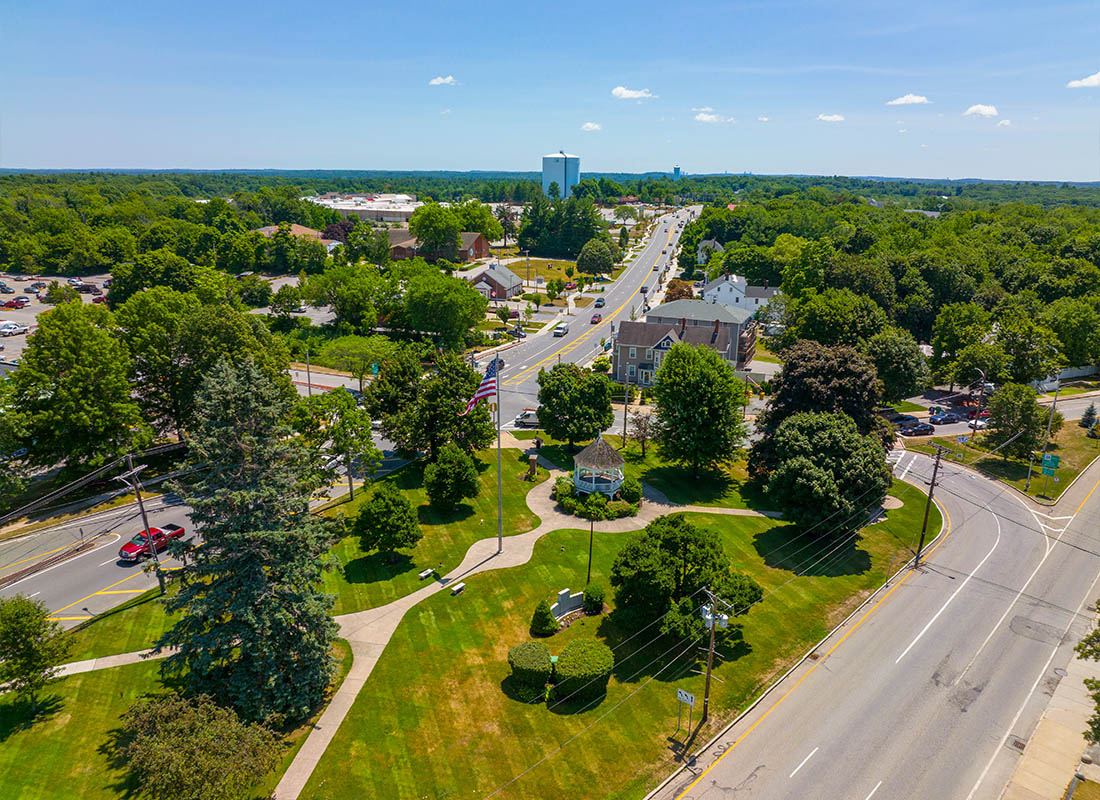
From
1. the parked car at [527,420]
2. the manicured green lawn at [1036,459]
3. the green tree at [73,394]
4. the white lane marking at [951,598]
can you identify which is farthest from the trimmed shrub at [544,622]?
the manicured green lawn at [1036,459]

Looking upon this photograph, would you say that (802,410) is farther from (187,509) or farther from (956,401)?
(187,509)

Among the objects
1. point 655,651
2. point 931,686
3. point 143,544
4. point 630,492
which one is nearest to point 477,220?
point 630,492

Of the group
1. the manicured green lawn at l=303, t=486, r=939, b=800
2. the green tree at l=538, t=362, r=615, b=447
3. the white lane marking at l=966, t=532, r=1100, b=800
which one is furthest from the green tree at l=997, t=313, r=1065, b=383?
the green tree at l=538, t=362, r=615, b=447

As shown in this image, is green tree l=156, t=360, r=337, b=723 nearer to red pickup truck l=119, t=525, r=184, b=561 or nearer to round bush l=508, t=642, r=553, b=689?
round bush l=508, t=642, r=553, b=689

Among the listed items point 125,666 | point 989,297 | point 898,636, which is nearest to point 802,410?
point 898,636

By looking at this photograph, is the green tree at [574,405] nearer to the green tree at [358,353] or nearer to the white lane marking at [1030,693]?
the green tree at [358,353]

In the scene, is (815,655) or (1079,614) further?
(1079,614)
